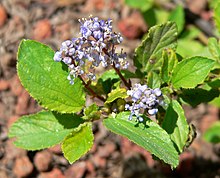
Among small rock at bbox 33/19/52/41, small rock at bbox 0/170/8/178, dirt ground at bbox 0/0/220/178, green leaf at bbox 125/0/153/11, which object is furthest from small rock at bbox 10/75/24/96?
green leaf at bbox 125/0/153/11

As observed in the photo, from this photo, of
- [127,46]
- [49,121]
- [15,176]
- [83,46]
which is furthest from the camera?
[127,46]

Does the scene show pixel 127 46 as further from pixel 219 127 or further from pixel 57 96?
pixel 57 96

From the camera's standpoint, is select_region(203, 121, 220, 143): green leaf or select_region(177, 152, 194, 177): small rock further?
select_region(177, 152, 194, 177): small rock

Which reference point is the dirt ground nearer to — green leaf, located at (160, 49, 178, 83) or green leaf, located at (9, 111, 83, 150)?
green leaf, located at (9, 111, 83, 150)

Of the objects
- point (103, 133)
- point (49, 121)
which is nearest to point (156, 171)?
point (103, 133)

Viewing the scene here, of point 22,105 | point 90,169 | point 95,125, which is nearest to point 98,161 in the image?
point 90,169

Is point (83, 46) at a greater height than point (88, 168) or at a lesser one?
greater

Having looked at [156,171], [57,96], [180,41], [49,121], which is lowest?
[156,171]
